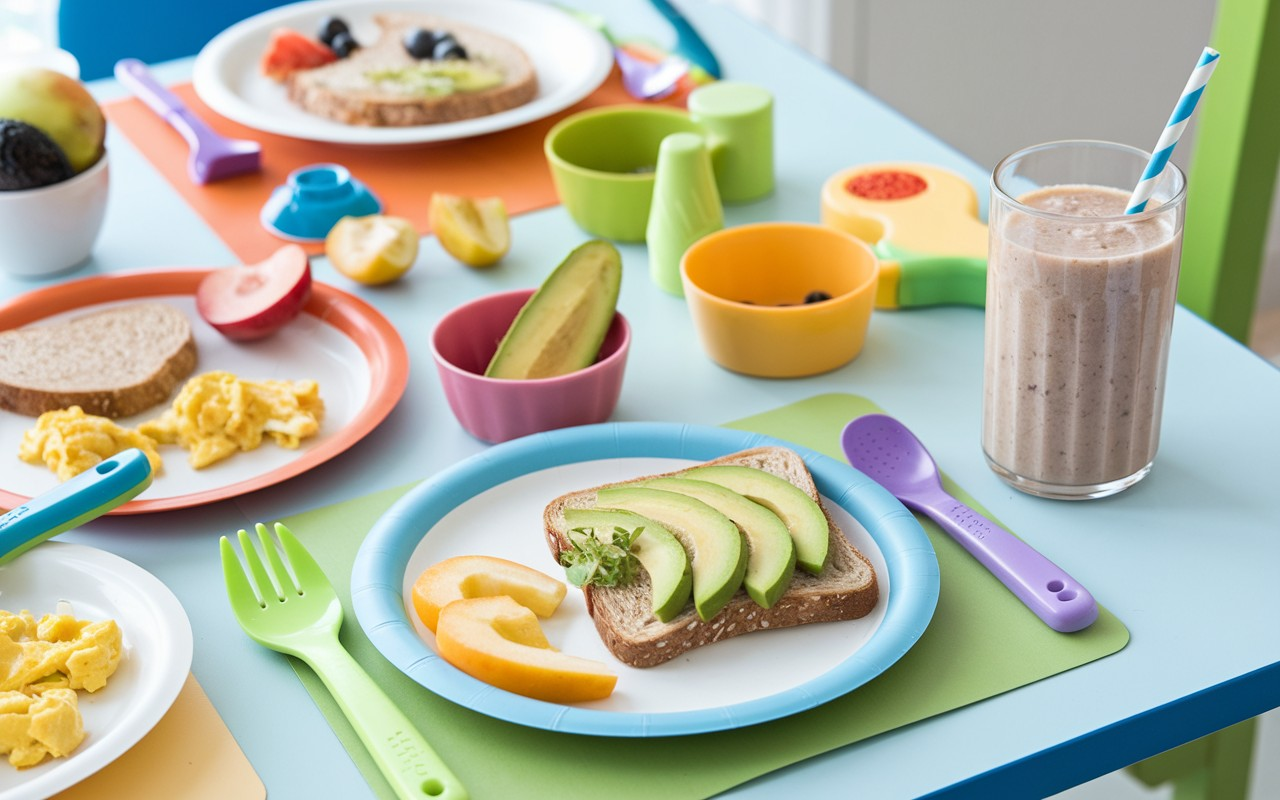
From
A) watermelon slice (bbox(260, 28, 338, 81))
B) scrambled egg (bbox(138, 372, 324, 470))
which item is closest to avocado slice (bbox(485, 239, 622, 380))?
scrambled egg (bbox(138, 372, 324, 470))

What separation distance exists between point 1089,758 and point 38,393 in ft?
3.01

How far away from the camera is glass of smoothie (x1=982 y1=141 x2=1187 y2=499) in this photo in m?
0.92

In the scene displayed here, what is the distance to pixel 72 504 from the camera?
3.11 ft

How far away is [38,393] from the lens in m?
1.18

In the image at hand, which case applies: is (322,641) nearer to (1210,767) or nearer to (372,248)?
(372,248)

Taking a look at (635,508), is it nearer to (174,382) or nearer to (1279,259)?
(174,382)

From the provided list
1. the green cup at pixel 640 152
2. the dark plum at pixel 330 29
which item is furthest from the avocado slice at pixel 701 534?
the dark plum at pixel 330 29

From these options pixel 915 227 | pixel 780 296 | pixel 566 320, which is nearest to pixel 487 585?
pixel 566 320

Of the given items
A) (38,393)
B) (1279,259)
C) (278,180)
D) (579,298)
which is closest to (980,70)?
(1279,259)

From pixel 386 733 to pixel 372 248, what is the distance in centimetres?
71

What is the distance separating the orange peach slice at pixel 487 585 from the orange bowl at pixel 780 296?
0.36 m

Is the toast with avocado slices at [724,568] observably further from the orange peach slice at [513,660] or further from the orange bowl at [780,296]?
the orange bowl at [780,296]

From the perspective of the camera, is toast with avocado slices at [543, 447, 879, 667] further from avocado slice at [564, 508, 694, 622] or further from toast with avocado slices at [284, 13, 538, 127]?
toast with avocado slices at [284, 13, 538, 127]

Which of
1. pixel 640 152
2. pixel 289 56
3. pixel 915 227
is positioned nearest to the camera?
pixel 915 227
